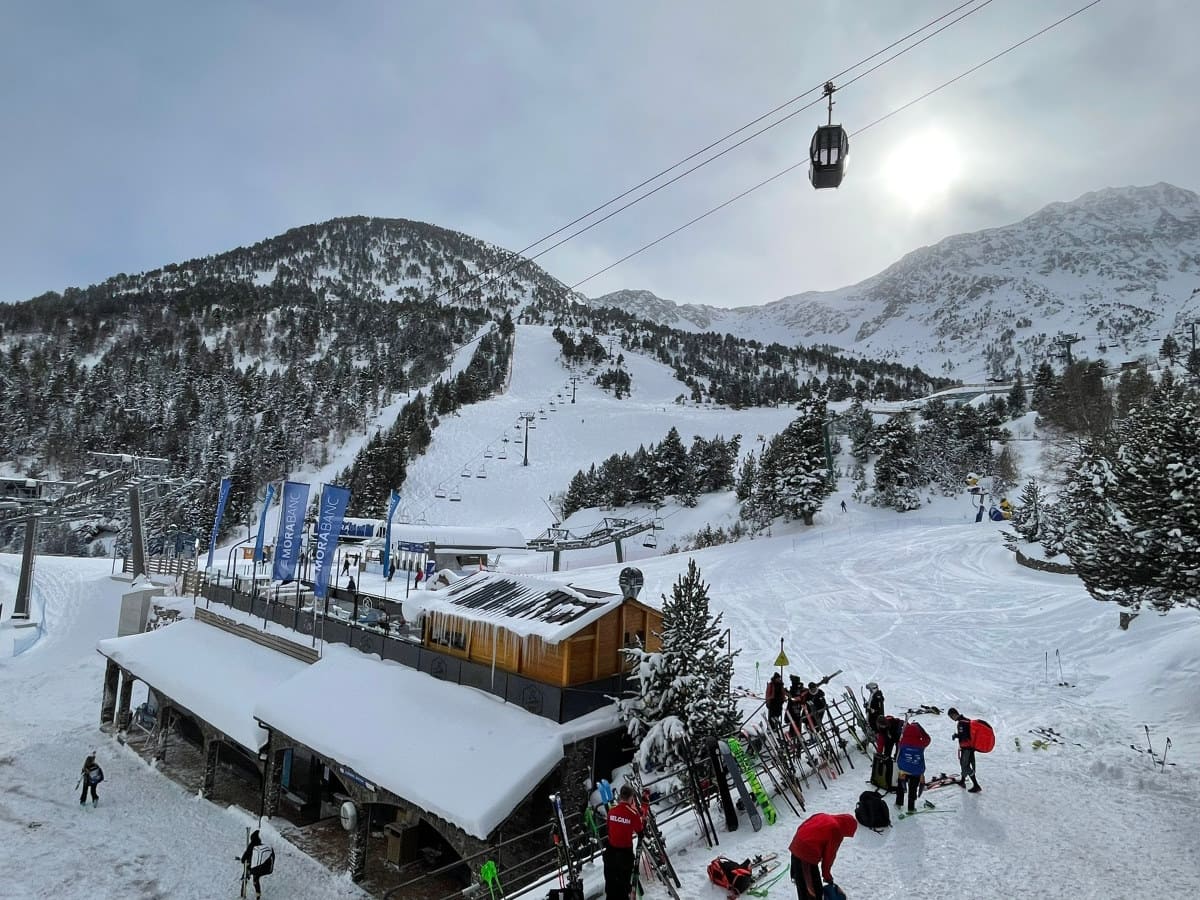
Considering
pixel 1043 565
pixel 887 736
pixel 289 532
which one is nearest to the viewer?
pixel 887 736

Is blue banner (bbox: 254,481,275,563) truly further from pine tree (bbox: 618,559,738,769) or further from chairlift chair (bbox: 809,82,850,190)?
chairlift chair (bbox: 809,82,850,190)

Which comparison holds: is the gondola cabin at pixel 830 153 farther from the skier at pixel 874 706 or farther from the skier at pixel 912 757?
the skier at pixel 874 706

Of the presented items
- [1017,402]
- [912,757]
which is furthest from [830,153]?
[1017,402]

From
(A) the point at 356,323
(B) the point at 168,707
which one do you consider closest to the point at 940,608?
(B) the point at 168,707

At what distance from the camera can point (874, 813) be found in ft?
31.2

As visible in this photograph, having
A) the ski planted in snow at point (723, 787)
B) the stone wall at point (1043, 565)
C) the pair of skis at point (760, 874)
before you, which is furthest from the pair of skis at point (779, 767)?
the stone wall at point (1043, 565)

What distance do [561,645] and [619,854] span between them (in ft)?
18.5

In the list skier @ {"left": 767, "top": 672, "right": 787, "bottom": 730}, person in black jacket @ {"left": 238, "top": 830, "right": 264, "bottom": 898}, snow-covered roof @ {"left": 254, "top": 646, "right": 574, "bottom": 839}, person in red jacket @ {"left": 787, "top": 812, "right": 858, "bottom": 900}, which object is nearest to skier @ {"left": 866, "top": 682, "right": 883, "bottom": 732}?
skier @ {"left": 767, "top": 672, "right": 787, "bottom": 730}

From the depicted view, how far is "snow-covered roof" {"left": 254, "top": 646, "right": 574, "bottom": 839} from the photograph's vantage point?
10930 mm

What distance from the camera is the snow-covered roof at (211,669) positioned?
1705cm

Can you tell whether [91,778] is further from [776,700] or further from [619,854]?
[776,700]

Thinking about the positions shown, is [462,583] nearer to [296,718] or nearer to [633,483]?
[296,718]

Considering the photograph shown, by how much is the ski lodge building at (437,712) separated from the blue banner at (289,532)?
1502 mm

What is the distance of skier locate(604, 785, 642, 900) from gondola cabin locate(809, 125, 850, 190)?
28.5ft
